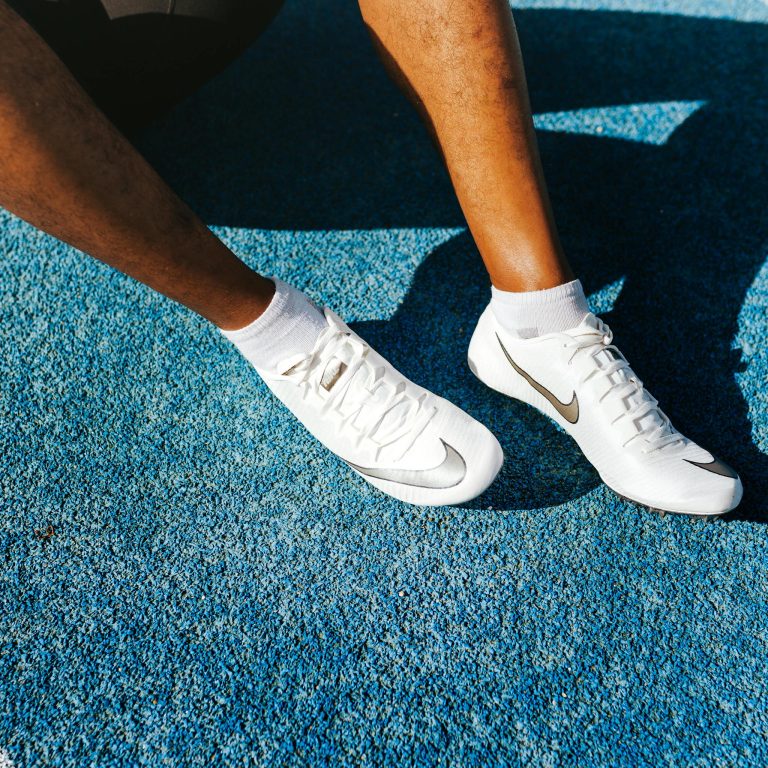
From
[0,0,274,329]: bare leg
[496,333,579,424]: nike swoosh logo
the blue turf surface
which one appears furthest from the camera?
[496,333,579,424]: nike swoosh logo

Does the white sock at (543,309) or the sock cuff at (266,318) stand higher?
the sock cuff at (266,318)

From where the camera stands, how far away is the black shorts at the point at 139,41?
2.92ft

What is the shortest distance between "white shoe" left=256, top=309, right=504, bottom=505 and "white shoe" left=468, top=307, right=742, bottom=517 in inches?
5.3

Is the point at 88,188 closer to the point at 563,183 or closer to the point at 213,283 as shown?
the point at 213,283

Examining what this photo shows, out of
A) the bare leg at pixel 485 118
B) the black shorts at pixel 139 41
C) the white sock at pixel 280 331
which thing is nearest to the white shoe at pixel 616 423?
the bare leg at pixel 485 118

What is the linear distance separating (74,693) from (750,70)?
1.79 m

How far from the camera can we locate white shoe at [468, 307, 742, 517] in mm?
864

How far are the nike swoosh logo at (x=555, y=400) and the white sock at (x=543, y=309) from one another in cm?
5

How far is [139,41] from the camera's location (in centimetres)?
94

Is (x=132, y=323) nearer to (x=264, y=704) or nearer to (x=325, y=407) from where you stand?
(x=325, y=407)

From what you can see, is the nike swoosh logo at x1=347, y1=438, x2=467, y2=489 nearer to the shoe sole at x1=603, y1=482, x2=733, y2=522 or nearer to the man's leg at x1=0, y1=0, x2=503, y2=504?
the man's leg at x1=0, y1=0, x2=503, y2=504

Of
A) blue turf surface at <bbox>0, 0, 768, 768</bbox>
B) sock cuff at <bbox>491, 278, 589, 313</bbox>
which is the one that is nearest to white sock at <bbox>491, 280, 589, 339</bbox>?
sock cuff at <bbox>491, 278, 589, 313</bbox>

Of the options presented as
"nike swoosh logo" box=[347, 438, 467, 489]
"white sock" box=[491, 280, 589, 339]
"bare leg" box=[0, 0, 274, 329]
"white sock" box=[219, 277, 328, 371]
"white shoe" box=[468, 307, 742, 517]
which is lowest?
"white shoe" box=[468, 307, 742, 517]

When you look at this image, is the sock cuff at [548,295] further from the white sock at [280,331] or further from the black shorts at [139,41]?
the black shorts at [139,41]
